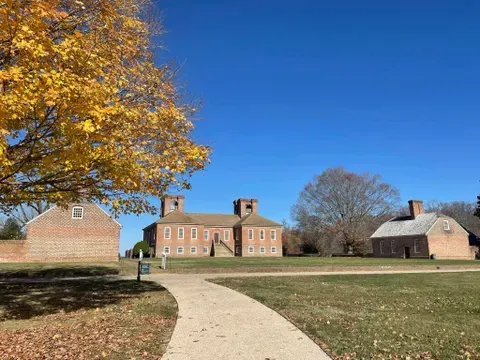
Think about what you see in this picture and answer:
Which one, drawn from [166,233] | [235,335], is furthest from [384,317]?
[166,233]

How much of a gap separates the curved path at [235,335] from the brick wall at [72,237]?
77.8ft

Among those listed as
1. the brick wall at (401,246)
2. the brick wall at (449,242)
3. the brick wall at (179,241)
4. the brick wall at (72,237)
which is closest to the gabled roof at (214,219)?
the brick wall at (179,241)

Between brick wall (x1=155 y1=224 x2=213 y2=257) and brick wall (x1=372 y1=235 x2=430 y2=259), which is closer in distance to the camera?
brick wall (x1=372 y1=235 x2=430 y2=259)

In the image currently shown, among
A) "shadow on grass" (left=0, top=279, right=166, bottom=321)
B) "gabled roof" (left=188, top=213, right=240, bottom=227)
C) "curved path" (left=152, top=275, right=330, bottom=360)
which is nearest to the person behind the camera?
"curved path" (left=152, top=275, right=330, bottom=360)

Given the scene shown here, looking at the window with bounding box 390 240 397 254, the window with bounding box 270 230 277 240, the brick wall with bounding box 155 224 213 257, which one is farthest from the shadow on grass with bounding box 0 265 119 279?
the window with bounding box 390 240 397 254

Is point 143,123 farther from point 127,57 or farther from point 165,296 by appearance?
point 165,296

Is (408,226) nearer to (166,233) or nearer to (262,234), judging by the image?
(262,234)

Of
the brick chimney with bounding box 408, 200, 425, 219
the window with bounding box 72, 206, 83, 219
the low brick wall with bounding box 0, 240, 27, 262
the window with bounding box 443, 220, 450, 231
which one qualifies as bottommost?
the low brick wall with bounding box 0, 240, 27, 262

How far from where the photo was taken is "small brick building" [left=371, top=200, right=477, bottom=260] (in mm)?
47156

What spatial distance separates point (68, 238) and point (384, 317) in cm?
3035

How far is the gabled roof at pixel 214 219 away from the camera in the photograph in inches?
2101

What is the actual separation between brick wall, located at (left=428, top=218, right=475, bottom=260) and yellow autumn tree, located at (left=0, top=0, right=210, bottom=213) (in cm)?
4740

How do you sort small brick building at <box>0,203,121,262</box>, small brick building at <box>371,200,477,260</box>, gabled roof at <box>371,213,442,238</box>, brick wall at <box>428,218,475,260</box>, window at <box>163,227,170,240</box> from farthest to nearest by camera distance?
1. window at <box>163,227,170,240</box>
2. gabled roof at <box>371,213,442,238</box>
3. small brick building at <box>371,200,477,260</box>
4. brick wall at <box>428,218,475,260</box>
5. small brick building at <box>0,203,121,262</box>

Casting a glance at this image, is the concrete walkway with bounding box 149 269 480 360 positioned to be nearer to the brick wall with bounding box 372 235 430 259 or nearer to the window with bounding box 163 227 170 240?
the window with bounding box 163 227 170 240
